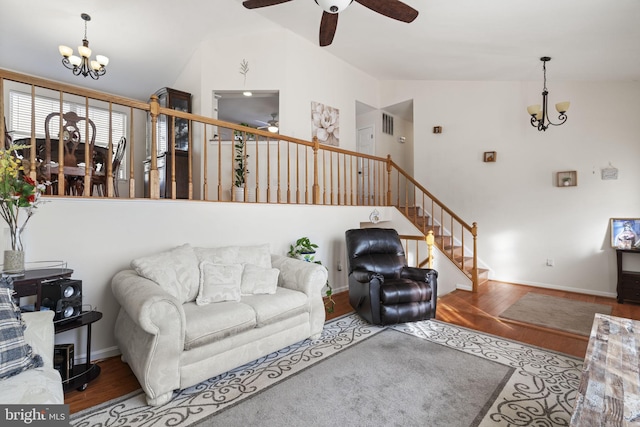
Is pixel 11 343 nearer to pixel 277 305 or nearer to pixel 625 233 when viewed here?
pixel 277 305

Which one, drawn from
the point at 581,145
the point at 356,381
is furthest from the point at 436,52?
the point at 356,381

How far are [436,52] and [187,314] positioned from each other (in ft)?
16.1

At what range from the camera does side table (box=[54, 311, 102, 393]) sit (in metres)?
1.99

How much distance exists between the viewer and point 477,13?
339 centimetres

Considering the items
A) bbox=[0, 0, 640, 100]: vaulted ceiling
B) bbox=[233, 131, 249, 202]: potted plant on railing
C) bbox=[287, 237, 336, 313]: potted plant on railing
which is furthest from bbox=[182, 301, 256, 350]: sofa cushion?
bbox=[0, 0, 640, 100]: vaulted ceiling

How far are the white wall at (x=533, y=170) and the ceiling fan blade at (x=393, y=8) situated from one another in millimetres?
3512

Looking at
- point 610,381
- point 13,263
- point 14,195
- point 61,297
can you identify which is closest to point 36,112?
point 14,195

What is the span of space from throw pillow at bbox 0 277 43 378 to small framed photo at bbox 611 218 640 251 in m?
6.19

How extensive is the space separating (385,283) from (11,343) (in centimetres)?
279

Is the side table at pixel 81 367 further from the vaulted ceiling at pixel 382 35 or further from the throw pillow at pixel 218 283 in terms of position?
the vaulted ceiling at pixel 382 35

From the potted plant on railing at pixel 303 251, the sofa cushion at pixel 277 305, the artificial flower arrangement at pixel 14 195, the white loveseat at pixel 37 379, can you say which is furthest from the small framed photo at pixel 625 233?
the artificial flower arrangement at pixel 14 195

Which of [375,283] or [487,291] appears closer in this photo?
[375,283]

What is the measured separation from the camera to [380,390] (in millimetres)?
2043

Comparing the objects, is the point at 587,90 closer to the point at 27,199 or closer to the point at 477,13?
the point at 477,13
